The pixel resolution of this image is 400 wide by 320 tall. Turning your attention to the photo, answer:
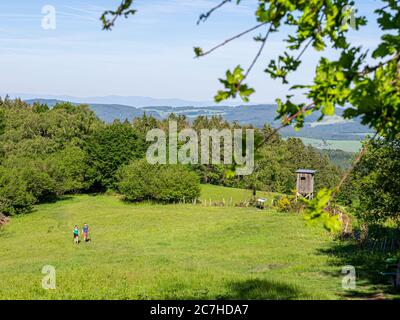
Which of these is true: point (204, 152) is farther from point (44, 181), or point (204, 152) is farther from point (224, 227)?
point (224, 227)

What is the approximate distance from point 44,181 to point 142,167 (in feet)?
50.6

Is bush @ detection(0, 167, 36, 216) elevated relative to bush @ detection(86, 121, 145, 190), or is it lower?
lower

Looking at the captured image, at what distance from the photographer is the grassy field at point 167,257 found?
53.5ft

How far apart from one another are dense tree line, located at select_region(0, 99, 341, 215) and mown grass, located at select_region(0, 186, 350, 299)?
10.1 meters

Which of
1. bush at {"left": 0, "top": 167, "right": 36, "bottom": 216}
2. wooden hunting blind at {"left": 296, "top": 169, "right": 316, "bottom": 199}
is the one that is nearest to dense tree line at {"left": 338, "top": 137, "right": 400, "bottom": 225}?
wooden hunting blind at {"left": 296, "top": 169, "right": 316, "bottom": 199}

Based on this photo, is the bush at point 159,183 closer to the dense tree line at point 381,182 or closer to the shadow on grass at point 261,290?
the dense tree line at point 381,182

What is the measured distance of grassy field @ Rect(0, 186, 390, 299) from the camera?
16312 millimetres

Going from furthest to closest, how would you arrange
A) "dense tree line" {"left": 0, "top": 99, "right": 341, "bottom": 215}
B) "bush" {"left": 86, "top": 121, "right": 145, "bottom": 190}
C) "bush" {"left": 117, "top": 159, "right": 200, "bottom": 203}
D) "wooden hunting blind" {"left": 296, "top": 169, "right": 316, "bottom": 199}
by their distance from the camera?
"bush" {"left": 86, "top": 121, "right": 145, "bottom": 190}
"bush" {"left": 117, "top": 159, "right": 200, "bottom": 203}
"dense tree line" {"left": 0, "top": 99, "right": 341, "bottom": 215}
"wooden hunting blind" {"left": 296, "top": 169, "right": 316, "bottom": 199}

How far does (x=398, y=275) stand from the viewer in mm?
16125

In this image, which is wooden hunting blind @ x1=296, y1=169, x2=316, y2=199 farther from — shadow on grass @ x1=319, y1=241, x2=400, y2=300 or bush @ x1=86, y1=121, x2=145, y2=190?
bush @ x1=86, y1=121, x2=145, y2=190

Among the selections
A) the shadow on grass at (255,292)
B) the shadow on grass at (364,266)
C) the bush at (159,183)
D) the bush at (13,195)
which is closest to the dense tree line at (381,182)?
the shadow on grass at (364,266)

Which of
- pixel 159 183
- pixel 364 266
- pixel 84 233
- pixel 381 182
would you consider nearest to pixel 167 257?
pixel 364 266

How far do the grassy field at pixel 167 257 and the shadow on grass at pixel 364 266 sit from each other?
1.87ft
